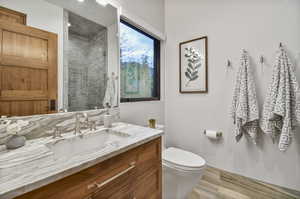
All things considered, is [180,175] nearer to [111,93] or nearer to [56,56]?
[111,93]

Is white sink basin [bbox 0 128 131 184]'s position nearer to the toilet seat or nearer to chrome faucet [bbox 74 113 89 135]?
chrome faucet [bbox 74 113 89 135]

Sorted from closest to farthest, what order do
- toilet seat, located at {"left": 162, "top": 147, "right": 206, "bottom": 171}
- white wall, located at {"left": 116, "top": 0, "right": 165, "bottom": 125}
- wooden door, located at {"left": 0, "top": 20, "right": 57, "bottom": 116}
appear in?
wooden door, located at {"left": 0, "top": 20, "right": 57, "bottom": 116}
toilet seat, located at {"left": 162, "top": 147, "right": 206, "bottom": 171}
white wall, located at {"left": 116, "top": 0, "right": 165, "bottom": 125}

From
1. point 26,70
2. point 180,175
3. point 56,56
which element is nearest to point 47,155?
point 26,70

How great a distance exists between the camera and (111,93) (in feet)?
4.33

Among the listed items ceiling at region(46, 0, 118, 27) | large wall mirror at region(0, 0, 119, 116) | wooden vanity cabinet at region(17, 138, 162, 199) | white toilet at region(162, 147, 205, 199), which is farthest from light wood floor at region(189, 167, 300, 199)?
ceiling at region(46, 0, 118, 27)

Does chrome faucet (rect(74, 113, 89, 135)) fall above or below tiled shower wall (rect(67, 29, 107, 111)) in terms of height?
below

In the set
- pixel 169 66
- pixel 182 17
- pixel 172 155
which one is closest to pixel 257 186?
pixel 172 155

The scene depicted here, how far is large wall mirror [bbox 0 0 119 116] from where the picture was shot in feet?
2.49

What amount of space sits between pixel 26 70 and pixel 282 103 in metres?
2.00

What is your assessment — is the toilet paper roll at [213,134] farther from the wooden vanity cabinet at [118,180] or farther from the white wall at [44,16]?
the white wall at [44,16]

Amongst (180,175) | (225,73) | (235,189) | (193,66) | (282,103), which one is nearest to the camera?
(180,175)

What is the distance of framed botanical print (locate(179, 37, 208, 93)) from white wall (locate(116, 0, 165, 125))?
32 cm

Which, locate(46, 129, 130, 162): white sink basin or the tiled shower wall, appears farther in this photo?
the tiled shower wall

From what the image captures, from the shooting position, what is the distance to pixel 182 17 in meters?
2.02
